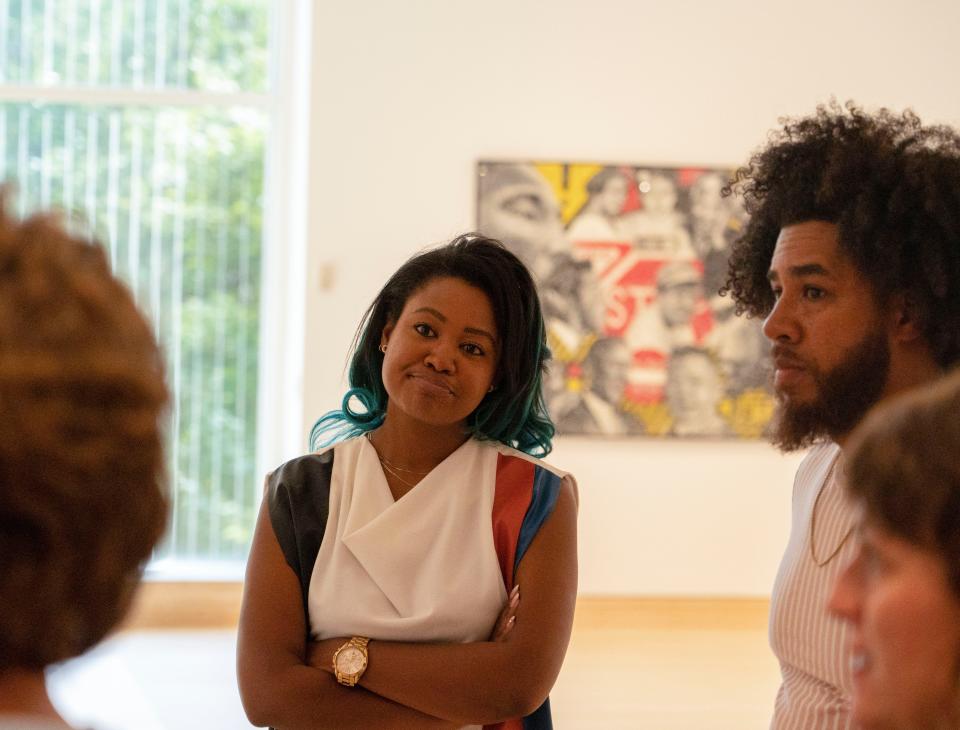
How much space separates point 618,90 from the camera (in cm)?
702

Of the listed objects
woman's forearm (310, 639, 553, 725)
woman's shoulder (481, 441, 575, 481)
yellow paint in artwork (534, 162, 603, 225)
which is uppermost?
yellow paint in artwork (534, 162, 603, 225)

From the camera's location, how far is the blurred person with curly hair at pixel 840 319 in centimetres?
193

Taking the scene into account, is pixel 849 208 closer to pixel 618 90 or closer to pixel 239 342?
pixel 618 90

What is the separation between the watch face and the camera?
6.88ft

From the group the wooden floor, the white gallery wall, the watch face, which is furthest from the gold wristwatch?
the white gallery wall

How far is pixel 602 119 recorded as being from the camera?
7008 mm

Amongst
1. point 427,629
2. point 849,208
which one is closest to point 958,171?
point 849,208

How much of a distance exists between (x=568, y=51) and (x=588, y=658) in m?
3.76

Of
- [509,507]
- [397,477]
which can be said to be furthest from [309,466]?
[509,507]

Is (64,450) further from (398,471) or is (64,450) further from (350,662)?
(398,471)

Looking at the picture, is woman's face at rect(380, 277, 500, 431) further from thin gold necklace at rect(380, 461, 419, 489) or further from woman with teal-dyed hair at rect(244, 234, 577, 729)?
thin gold necklace at rect(380, 461, 419, 489)

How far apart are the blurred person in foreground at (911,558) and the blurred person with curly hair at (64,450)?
2.02 feet

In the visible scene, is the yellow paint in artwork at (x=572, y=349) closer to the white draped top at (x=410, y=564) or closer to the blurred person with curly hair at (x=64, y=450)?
the white draped top at (x=410, y=564)

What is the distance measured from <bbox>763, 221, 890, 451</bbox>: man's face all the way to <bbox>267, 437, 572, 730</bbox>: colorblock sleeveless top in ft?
1.80
